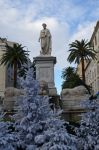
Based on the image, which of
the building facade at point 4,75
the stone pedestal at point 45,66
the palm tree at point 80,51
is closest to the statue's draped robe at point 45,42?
the stone pedestal at point 45,66

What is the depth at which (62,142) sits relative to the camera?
26.8ft

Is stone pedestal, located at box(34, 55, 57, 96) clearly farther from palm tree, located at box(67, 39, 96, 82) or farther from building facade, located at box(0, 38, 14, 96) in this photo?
building facade, located at box(0, 38, 14, 96)

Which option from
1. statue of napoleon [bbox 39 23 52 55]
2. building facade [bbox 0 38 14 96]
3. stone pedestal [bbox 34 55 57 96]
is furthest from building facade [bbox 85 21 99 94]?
stone pedestal [bbox 34 55 57 96]

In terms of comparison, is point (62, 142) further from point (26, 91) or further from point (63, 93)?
point (63, 93)

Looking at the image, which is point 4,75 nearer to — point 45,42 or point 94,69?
point 94,69

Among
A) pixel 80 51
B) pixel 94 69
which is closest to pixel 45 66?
pixel 80 51

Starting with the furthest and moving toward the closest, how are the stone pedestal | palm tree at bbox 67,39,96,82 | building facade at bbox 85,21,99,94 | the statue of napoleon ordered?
building facade at bbox 85,21,99,94 → palm tree at bbox 67,39,96,82 → the statue of napoleon → the stone pedestal

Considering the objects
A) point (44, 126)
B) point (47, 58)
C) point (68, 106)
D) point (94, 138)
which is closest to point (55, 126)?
point (44, 126)

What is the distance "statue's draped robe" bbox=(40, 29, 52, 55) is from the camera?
887 inches

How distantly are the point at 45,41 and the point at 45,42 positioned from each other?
2.7 inches

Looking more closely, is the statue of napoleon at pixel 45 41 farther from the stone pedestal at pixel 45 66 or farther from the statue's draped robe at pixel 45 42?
the stone pedestal at pixel 45 66

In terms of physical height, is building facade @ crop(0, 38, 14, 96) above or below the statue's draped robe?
above

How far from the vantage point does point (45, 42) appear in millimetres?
22688

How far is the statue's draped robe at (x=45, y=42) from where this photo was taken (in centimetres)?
2254
